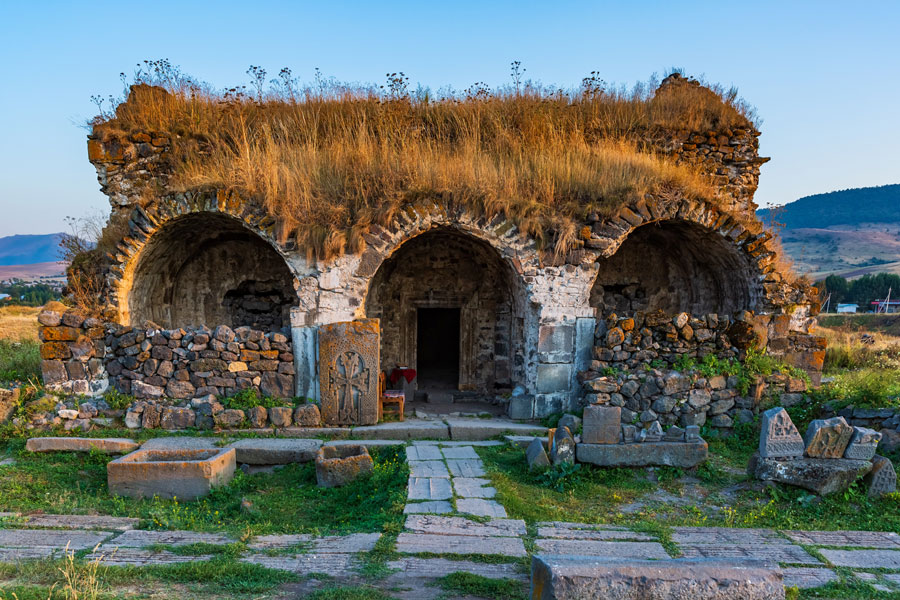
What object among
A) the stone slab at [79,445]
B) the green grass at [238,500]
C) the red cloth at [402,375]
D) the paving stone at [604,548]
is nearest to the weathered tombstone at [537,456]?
the green grass at [238,500]

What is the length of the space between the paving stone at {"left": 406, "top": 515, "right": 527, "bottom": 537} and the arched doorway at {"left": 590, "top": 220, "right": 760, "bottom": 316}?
20.3 feet

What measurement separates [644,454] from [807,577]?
234 centimetres

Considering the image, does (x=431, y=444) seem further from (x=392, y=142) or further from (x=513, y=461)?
(x=392, y=142)

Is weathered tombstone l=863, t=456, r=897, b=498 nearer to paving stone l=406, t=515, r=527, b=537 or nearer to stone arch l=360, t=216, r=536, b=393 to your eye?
paving stone l=406, t=515, r=527, b=537

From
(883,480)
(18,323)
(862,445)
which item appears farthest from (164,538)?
(18,323)

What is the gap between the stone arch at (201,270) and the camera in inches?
332

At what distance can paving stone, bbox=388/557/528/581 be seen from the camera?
372 cm

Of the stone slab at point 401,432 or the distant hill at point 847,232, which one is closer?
the stone slab at point 401,432

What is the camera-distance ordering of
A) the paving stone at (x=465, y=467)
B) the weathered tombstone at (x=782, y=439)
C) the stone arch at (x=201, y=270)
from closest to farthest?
the weathered tombstone at (x=782, y=439) → the paving stone at (x=465, y=467) → the stone arch at (x=201, y=270)

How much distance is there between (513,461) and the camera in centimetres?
659

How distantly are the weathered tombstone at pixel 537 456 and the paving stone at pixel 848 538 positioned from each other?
229 cm

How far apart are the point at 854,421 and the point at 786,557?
4135 millimetres

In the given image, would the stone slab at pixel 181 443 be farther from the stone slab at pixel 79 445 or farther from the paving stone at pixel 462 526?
the paving stone at pixel 462 526

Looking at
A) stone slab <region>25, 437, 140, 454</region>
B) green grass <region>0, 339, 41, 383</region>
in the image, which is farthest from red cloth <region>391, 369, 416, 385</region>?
green grass <region>0, 339, 41, 383</region>
